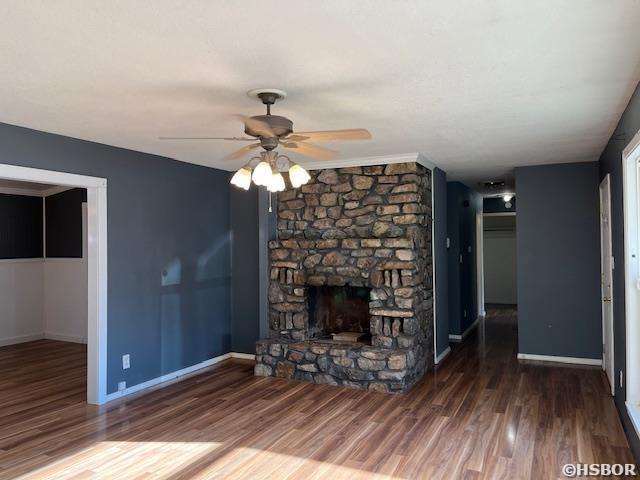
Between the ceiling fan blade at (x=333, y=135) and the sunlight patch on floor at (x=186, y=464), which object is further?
the sunlight patch on floor at (x=186, y=464)

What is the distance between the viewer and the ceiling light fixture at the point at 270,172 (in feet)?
8.94

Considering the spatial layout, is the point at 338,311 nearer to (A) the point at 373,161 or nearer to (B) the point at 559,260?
(A) the point at 373,161

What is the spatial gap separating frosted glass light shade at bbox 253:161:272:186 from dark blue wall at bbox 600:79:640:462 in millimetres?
2143

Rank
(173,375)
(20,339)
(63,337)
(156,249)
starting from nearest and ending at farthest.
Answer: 1. (156,249)
2. (173,375)
3. (20,339)
4. (63,337)

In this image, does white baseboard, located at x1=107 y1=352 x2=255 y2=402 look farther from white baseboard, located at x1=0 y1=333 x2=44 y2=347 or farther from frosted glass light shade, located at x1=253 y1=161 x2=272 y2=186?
white baseboard, located at x1=0 y1=333 x2=44 y2=347

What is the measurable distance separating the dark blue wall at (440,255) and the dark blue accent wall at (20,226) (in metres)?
5.72

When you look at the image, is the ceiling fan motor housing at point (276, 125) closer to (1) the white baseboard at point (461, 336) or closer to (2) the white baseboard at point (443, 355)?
(2) the white baseboard at point (443, 355)

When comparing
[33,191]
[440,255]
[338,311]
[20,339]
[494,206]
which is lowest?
[20,339]

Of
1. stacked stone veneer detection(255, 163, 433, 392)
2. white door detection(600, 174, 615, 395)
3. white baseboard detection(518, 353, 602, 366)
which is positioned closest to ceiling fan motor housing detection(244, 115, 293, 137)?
stacked stone veneer detection(255, 163, 433, 392)

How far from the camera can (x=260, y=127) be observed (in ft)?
8.77

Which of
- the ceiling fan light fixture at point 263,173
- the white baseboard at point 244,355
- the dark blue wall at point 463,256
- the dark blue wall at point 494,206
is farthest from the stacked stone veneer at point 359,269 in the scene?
the dark blue wall at point 494,206

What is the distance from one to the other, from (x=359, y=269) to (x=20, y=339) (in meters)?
5.13

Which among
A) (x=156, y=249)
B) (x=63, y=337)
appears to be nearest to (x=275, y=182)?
(x=156, y=249)

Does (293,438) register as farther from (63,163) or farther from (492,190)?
(492,190)
